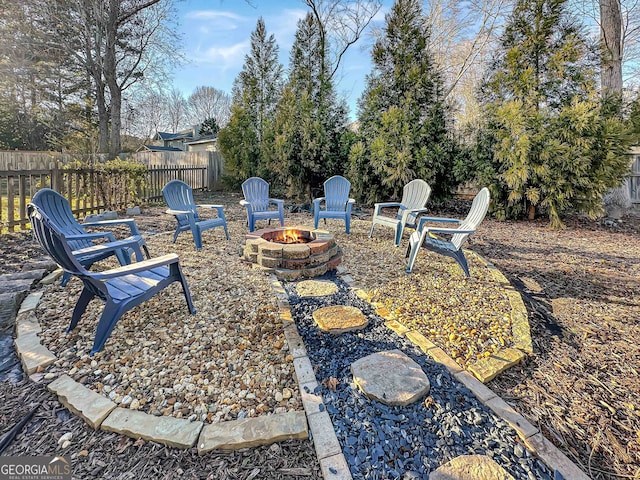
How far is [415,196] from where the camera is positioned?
478 cm

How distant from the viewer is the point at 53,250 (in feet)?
6.05

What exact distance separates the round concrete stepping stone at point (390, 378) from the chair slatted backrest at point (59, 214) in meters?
2.49

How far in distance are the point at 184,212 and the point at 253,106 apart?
7.78 m

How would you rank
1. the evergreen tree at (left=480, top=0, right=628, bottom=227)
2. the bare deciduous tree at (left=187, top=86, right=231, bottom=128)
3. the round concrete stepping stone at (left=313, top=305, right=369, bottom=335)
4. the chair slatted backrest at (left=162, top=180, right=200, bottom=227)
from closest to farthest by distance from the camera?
the round concrete stepping stone at (left=313, top=305, right=369, bottom=335)
the chair slatted backrest at (left=162, top=180, right=200, bottom=227)
the evergreen tree at (left=480, top=0, right=628, bottom=227)
the bare deciduous tree at (left=187, top=86, right=231, bottom=128)

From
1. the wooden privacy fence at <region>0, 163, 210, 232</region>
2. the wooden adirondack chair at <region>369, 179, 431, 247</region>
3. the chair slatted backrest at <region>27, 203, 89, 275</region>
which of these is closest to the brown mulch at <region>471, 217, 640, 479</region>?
the wooden adirondack chair at <region>369, 179, 431, 247</region>

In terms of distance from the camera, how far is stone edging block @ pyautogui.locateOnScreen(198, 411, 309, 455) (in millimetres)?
1350

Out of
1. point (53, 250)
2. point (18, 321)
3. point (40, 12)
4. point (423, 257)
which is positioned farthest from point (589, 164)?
point (40, 12)

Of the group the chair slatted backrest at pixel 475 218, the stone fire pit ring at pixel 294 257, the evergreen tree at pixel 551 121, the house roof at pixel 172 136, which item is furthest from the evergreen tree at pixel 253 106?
the house roof at pixel 172 136

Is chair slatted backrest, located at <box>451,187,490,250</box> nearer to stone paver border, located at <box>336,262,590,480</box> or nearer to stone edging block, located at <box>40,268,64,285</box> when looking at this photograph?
stone paver border, located at <box>336,262,590,480</box>

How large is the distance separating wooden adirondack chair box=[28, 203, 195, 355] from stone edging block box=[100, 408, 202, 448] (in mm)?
618

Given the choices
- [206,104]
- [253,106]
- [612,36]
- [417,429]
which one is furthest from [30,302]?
[206,104]

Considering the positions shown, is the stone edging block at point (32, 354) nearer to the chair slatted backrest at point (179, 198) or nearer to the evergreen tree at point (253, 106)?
the chair slatted backrest at point (179, 198)

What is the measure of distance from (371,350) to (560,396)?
0.99m

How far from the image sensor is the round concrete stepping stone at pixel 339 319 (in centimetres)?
225
